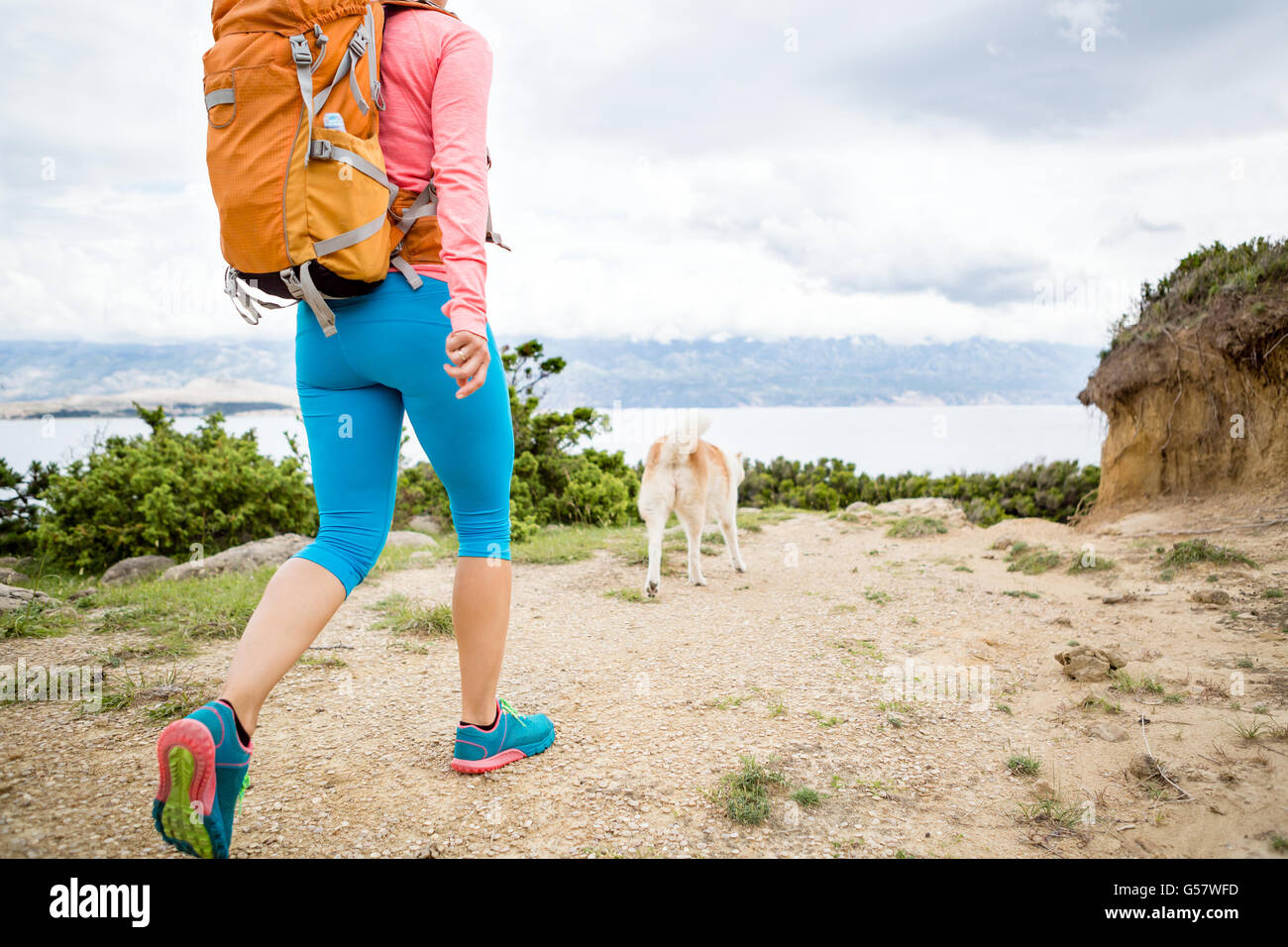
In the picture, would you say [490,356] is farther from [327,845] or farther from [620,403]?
[620,403]

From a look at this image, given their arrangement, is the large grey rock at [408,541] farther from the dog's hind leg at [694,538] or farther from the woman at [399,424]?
the woman at [399,424]

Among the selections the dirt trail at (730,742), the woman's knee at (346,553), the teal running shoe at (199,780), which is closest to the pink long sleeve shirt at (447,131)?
the woman's knee at (346,553)

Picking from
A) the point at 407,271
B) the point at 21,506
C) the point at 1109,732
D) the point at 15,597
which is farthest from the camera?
the point at 21,506

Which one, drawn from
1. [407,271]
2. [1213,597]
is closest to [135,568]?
[407,271]

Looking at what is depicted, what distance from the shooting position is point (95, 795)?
2.21 m

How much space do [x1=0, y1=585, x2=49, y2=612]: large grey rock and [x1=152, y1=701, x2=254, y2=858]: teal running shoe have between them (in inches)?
152

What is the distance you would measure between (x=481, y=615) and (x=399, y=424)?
679 mm

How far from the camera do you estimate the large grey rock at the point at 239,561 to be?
20.3 feet

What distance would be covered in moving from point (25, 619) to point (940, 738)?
5.02 meters

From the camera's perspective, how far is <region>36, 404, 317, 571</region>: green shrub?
737cm

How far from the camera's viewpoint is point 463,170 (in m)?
1.92

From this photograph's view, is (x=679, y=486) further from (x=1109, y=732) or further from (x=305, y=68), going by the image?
(x=305, y=68)

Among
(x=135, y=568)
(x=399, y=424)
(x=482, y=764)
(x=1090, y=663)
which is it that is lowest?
(x=135, y=568)
